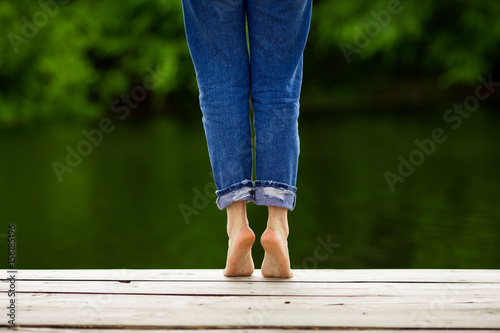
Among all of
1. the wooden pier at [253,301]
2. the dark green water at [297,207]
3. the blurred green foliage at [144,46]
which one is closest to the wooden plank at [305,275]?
the wooden pier at [253,301]

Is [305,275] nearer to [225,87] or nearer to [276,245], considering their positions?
[276,245]

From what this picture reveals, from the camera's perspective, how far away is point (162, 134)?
7754mm

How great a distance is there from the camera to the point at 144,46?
37.0 feet

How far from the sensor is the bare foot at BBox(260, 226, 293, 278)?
1.24 meters

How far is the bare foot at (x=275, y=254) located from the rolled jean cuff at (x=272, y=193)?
48 millimetres

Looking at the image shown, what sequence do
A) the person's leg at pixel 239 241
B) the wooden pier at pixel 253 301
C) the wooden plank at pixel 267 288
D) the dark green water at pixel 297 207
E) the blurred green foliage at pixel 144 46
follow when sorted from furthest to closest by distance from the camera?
1. the blurred green foliage at pixel 144 46
2. the dark green water at pixel 297 207
3. the person's leg at pixel 239 241
4. the wooden plank at pixel 267 288
5. the wooden pier at pixel 253 301

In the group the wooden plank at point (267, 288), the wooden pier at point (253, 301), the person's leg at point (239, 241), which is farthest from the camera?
the person's leg at point (239, 241)

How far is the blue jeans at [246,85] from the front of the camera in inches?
48.3

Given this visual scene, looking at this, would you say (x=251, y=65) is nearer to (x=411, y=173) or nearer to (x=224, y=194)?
(x=224, y=194)

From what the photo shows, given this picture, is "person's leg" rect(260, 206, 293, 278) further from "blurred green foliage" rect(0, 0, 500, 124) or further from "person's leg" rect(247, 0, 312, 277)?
"blurred green foliage" rect(0, 0, 500, 124)

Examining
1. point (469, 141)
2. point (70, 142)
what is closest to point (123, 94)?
point (70, 142)

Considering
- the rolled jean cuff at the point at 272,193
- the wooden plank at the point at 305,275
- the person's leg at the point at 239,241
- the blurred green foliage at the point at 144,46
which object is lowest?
the wooden plank at the point at 305,275

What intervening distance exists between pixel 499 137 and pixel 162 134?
336cm

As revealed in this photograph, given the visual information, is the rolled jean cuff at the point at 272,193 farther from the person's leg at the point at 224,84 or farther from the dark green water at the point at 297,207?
the dark green water at the point at 297,207
